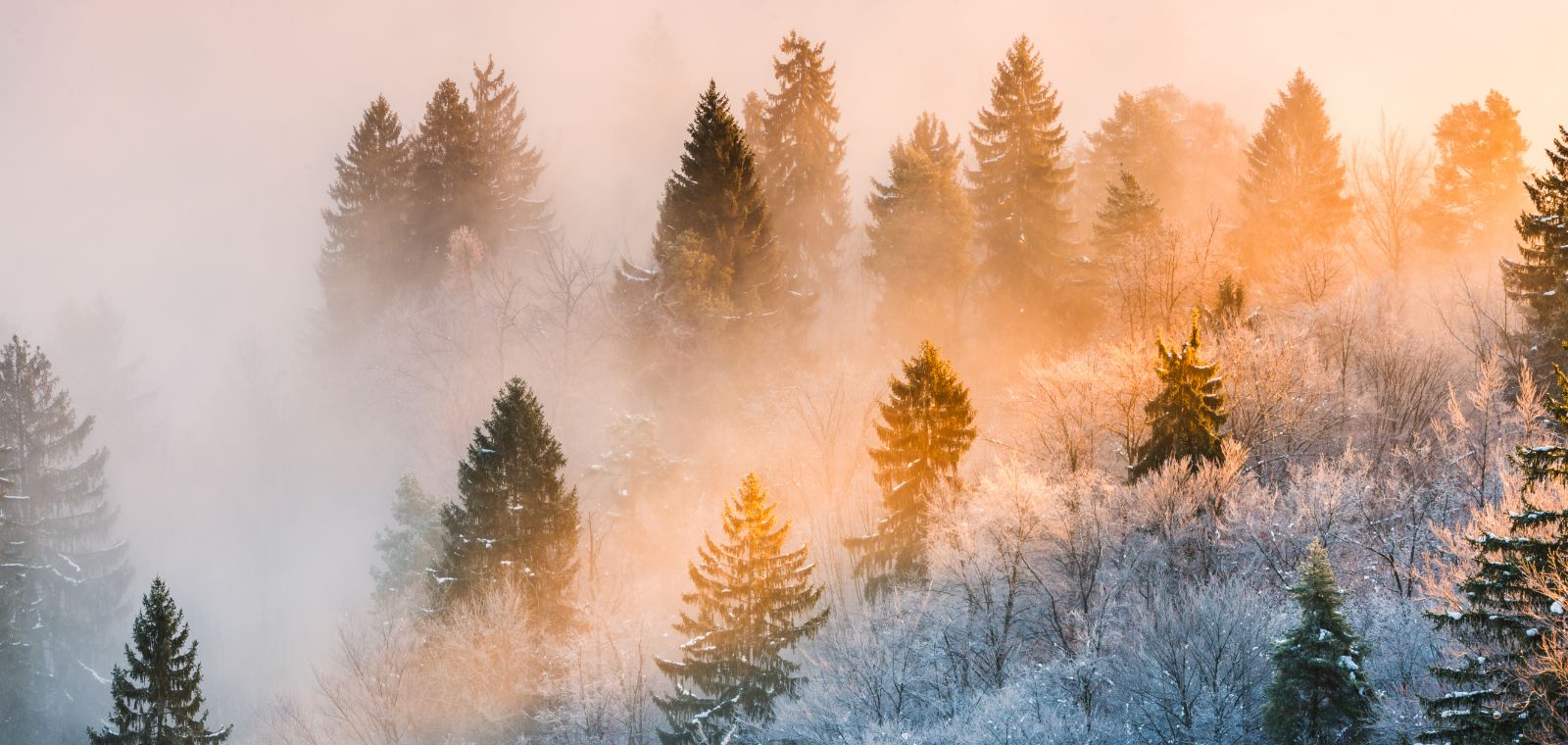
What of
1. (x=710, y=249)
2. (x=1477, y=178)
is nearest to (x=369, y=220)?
(x=710, y=249)

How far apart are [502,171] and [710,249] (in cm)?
2147

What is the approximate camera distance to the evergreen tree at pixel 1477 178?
161ft

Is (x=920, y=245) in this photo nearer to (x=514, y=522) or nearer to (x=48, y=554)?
(x=514, y=522)

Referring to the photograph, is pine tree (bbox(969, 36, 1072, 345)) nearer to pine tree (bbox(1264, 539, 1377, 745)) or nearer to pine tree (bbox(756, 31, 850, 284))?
pine tree (bbox(756, 31, 850, 284))

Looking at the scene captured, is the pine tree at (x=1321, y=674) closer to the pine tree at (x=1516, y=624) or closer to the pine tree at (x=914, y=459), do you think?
the pine tree at (x=1516, y=624)

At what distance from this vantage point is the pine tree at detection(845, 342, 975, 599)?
33.3 metres

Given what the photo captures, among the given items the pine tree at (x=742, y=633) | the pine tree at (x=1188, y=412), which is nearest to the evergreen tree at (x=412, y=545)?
the pine tree at (x=742, y=633)

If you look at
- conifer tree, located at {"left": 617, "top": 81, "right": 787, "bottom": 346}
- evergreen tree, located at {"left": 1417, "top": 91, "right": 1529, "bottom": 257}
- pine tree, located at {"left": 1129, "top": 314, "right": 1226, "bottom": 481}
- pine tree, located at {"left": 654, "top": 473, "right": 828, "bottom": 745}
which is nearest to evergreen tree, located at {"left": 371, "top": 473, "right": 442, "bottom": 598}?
conifer tree, located at {"left": 617, "top": 81, "right": 787, "bottom": 346}

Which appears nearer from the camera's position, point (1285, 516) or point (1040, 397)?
point (1285, 516)

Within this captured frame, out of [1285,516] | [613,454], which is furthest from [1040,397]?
[613,454]

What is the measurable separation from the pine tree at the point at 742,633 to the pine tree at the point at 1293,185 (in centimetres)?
3165

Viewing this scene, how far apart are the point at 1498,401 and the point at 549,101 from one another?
7344 cm

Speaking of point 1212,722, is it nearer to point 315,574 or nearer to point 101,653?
point 315,574

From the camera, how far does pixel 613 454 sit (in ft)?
140
